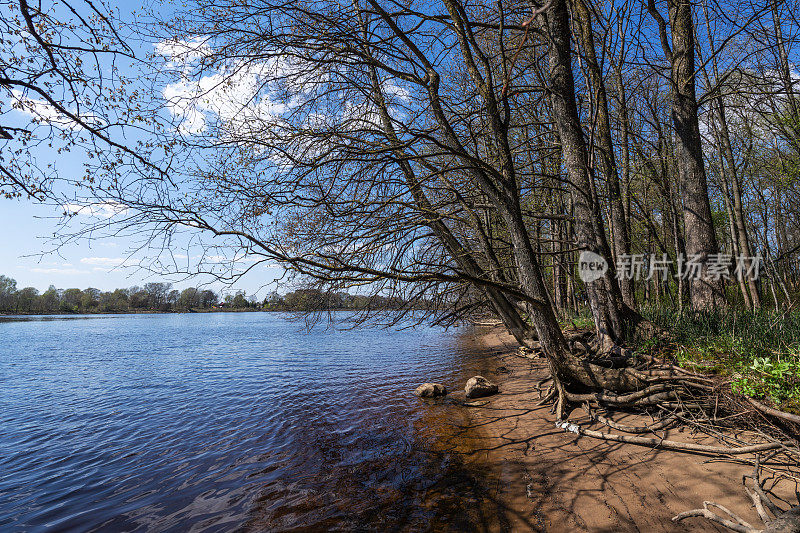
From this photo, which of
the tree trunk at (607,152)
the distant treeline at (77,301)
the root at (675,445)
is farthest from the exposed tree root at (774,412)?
the distant treeline at (77,301)

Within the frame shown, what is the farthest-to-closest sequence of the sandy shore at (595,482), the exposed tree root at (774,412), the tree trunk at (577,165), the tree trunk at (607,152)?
the tree trunk at (607,152) → the tree trunk at (577,165) → the exposed tree root at (774,412) → the sandy shore at (595,482)

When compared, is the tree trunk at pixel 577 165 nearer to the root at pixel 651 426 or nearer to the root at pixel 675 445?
the root at pixel 651 426

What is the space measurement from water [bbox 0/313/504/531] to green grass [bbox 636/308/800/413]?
3697mm

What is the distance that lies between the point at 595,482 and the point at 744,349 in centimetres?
340

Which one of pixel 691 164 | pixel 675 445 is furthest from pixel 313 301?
pixel 691 164

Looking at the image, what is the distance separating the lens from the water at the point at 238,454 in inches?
173

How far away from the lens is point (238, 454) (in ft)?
20.7

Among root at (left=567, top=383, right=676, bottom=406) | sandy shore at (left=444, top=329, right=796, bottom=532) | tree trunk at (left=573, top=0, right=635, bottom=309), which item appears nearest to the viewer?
sandy shore at (left=444, top=329, right=796, bottom=532)

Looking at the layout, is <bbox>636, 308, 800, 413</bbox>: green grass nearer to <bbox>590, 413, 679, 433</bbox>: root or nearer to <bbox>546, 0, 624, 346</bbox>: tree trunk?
<bbox>546, 0, 624, 346</bbox>: tree trunk

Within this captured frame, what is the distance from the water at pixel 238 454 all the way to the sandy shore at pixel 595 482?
0.43m

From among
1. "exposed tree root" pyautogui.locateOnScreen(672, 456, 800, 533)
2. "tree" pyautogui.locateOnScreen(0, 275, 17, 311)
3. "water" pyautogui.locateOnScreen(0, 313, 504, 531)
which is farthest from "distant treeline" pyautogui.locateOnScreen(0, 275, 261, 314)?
"exposed tree root" pyautogui.locateOnScreen(672, 456, 800, 533)

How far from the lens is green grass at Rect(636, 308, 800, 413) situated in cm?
447

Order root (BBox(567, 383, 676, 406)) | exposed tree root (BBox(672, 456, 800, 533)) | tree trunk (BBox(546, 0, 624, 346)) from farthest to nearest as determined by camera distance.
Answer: tree trunk (BBox(546, 0, 624, 346)), root (BBox(567, 383, 676, 406)), exposed tree root (BBox(672, 456, 800, 533))

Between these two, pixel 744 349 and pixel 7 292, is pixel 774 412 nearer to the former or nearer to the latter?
pixel 744 349
